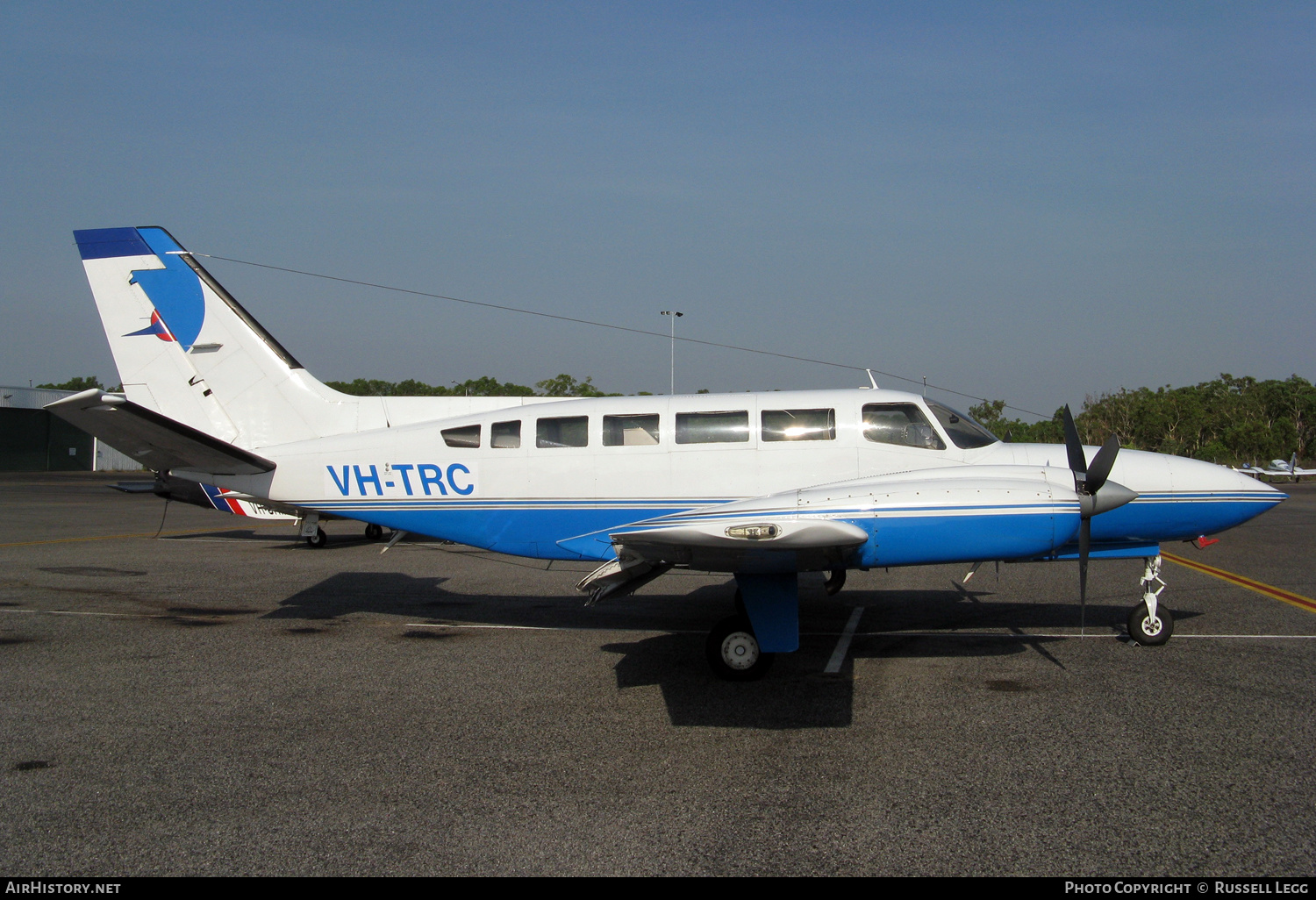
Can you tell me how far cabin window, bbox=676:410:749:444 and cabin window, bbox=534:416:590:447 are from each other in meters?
1.08

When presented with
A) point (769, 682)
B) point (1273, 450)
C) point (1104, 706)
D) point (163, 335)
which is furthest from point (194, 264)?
point (1273, 450)

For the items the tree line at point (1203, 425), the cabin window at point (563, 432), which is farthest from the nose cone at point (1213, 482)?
the tree line at point (1203, 425)

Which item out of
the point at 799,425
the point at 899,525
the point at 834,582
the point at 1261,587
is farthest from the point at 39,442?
the point at 1261,587

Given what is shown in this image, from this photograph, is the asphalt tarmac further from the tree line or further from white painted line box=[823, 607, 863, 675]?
the tree line

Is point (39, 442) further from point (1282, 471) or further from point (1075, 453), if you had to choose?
point (1282, 471)

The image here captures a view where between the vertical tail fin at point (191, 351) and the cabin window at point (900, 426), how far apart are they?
6.57 m

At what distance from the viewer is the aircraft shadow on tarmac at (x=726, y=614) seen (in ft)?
23.9

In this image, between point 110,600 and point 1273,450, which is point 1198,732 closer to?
point 110,600

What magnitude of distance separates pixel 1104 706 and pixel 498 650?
5.99 m

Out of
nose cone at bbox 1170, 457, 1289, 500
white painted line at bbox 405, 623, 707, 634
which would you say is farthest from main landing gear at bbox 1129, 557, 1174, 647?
white painted line at bbox 405, 623, 707, 634

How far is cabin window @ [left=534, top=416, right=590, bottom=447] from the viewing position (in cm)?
919

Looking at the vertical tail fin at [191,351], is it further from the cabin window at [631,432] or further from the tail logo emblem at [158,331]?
the cabin window at [631,432]

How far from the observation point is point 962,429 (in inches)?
349

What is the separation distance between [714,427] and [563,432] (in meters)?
1.72
